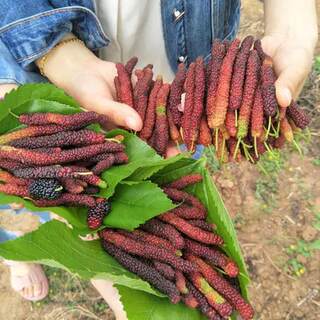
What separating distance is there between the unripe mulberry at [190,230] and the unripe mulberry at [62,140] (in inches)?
12.3

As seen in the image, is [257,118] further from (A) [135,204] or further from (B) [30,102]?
(B) [30,102]

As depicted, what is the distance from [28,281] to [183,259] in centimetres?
145

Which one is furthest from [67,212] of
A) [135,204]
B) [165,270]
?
[165,270]

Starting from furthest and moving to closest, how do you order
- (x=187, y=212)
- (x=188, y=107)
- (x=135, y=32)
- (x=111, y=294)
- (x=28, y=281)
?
1. (x=28, y=281)
2. (x=111, y=294)
3. (x=135, y=32)
4. (x=188, y=107)
5. (x=187, y=212)

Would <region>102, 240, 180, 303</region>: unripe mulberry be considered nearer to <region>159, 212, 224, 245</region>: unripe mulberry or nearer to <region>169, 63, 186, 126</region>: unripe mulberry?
<region>159, 212, 224, 245</region>: unripe mulberry

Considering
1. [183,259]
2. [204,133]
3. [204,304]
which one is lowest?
[204,304]

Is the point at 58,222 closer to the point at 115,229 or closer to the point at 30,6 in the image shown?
the point at 115,229

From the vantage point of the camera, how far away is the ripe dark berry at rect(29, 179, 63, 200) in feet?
4.71

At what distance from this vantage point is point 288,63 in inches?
68.6

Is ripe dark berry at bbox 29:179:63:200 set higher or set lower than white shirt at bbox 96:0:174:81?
lower

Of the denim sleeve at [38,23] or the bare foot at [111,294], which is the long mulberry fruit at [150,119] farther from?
the bare foot at [111,294]

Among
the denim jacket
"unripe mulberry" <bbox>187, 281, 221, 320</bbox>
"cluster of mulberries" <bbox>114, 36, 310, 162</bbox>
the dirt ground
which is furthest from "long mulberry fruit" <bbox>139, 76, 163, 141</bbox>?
the dirt ground

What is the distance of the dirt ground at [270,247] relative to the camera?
2607 mm

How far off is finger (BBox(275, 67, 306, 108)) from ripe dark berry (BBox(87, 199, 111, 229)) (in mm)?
637
